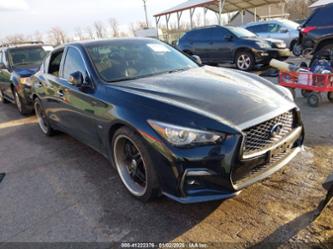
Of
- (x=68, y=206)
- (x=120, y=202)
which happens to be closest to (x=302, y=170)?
(x=120, y=202)

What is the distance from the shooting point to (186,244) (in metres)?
2.52

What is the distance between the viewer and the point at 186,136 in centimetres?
255

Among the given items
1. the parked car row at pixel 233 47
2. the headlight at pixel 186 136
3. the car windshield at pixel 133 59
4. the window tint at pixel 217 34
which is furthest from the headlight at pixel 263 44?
the headlight at pixel 186 136

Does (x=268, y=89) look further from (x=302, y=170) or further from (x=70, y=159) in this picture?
(x=70, y=159)

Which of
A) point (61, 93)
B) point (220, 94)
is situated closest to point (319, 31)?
point (220, 94)

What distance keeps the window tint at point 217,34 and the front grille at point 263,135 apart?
915 cm

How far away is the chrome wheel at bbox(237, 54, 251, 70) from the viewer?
1055 cm

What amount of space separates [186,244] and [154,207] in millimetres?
641

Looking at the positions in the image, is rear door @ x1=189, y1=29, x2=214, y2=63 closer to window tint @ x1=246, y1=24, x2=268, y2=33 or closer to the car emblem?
window tint @ x1=246, y1=24, x2=268, y2=33

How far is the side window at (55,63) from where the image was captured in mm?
4762

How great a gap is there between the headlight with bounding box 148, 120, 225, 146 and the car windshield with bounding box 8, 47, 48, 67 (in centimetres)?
723

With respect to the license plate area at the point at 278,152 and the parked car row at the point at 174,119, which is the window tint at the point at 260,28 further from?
the license plate area at the point at 278,152

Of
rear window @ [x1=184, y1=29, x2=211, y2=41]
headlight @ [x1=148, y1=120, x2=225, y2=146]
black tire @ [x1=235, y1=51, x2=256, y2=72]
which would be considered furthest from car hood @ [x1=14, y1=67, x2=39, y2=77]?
rear window @ [x1=184, y1=29, x2=211, y2=41]

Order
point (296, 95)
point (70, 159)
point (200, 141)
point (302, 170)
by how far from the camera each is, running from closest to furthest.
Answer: point (200, 141) < point (302, 170) < point (70, 159) < point (296, 95)
